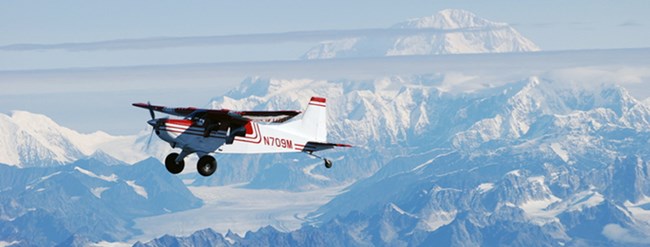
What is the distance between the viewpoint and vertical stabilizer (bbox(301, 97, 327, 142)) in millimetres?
97188

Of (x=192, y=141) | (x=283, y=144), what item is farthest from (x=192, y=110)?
(x=283, y=144)

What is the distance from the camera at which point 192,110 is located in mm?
89188

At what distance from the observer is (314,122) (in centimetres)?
9800

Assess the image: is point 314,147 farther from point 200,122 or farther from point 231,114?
point 231,114

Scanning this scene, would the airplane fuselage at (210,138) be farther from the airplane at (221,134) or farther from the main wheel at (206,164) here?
the main wheel at (206,164)

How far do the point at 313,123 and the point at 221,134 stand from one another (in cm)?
1145

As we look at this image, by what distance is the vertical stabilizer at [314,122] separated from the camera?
97.2 meters

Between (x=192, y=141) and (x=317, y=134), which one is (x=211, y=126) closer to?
(x=192, y=141)

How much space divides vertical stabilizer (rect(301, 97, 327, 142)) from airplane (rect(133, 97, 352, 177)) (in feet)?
4.91

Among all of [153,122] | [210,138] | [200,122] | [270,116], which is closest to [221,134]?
[210,138]

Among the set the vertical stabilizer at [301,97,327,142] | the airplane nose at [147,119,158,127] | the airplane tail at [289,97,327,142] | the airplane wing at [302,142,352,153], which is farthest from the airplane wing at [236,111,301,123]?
the airplane nose at [147,119,158,127]

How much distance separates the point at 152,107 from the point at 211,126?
23.3 ft

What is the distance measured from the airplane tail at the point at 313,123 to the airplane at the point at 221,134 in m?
1.27

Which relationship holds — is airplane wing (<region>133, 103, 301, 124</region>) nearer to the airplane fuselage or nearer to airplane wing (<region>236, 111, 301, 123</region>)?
airplane wing (<region>236, 111, 301, 123</region>)
